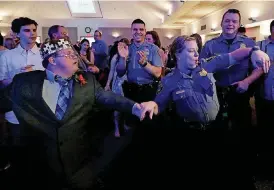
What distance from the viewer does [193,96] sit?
1.82 m

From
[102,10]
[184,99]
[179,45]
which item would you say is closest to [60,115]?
[184,99]

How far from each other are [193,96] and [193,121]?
157 mm

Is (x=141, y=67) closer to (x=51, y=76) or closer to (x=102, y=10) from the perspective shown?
(x=51, y=76)

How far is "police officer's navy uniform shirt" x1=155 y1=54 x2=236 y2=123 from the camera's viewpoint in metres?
1.81

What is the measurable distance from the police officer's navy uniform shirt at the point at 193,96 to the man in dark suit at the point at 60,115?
214mm

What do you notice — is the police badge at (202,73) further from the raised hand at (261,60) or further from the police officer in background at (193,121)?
the raised hand at (261,60)

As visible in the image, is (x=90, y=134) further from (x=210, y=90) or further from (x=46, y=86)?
(x=210, y=90)

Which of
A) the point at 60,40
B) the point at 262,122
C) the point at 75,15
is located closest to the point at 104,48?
the point at 262,122

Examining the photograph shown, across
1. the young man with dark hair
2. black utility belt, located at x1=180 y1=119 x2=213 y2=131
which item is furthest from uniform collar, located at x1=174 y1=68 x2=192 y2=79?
the young man with dark hair

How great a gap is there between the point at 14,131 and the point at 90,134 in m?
1.04

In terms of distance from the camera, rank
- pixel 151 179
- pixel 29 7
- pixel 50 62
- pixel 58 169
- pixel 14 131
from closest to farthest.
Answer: pixel 58 169 → pixel 50 62 → pixel 151 179 → pixel 14 131 → pixel 29 7

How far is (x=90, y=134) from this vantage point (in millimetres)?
1745

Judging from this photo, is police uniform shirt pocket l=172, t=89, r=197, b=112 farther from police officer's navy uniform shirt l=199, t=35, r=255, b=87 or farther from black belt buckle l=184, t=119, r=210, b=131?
police officer's navy uniform shirt l=199, t=35, r=255, b=87

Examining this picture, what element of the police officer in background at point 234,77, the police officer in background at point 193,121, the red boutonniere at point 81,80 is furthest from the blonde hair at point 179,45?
the police officer in background at point 234,77
